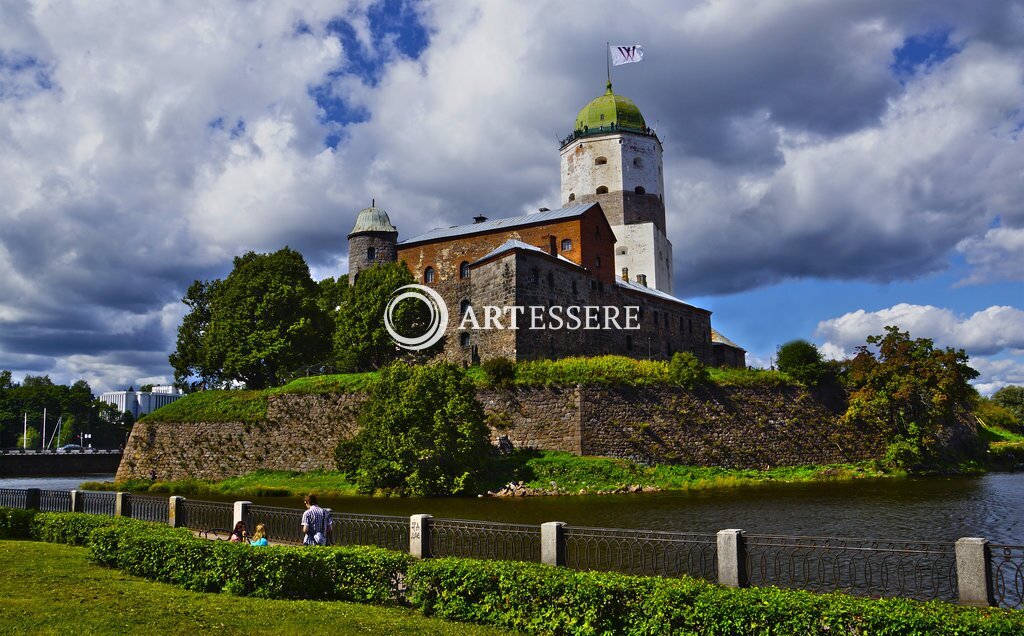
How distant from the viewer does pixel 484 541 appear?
15797mm

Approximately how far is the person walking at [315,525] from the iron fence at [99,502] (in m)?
10.8

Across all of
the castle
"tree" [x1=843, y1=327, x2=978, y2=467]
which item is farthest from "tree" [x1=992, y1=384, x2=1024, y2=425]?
"tree" [x1=843, y1=327, x2=978, y2=467]

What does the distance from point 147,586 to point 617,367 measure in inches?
1244

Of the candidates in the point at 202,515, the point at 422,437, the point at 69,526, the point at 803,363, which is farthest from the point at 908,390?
the point at 69,526

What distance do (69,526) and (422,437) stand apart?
57.1ft

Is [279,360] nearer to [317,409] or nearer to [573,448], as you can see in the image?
[317,409]

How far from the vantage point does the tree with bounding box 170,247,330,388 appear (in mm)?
49031

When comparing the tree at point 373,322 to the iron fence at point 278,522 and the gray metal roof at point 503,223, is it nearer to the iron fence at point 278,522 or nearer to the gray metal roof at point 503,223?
the gray metal roof at point 503,223

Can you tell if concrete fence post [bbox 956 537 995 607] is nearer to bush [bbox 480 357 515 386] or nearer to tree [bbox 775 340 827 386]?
bush [bbox 480 357 515 386]

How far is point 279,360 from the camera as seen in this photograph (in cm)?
4925

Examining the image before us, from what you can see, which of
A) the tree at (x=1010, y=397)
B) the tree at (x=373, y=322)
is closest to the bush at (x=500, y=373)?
the tree at (x=373, y=322)

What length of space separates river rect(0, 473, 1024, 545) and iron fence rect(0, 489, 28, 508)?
433 inches

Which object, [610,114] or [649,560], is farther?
[610,114]

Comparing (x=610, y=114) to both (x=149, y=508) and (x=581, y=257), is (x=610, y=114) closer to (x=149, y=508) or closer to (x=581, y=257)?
(x=581, y=257)
